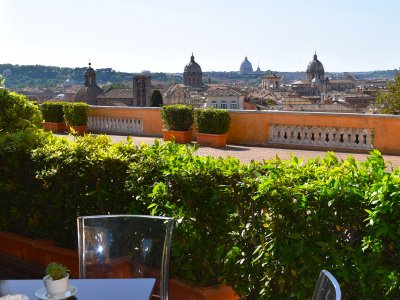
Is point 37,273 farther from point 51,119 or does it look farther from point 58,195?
point 51,119

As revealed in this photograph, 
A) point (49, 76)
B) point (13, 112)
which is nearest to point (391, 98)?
point (13, 112)

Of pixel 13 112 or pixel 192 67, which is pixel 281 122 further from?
pixel 192 67

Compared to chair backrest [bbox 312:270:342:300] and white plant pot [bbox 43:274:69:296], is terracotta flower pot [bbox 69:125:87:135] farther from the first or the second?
chair backrest [bbox 312:270:342:300]

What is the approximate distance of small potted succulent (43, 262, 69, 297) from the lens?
7.25ft

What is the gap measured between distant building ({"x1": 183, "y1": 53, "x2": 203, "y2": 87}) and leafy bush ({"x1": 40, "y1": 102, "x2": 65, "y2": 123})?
123496mm

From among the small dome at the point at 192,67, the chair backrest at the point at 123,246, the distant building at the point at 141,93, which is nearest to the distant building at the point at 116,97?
the distant building at the point at 141,93

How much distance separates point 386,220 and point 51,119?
1200cm

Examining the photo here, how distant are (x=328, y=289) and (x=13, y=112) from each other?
15.8 ft

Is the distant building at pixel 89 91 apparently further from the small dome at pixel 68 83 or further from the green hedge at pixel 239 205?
the green hedge at pixel 239 205

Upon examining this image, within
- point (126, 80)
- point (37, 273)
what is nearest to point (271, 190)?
point (37, 273)

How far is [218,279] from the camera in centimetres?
375

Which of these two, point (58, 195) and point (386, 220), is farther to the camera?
point (58, 195)

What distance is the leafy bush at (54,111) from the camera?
1354cm

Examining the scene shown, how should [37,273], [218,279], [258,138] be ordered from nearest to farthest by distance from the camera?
[218,279] → [37,273] → [258,138]
